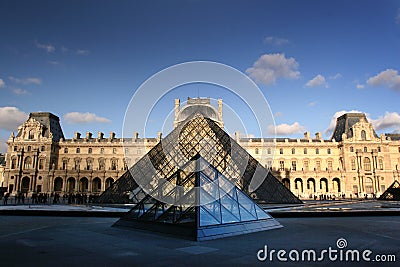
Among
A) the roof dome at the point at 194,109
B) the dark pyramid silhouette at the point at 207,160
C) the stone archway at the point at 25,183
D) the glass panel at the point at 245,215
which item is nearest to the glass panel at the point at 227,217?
the glass panel at the point at 245,215

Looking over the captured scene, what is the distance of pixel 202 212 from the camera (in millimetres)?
6734

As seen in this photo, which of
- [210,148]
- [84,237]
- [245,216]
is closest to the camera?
[84,237]

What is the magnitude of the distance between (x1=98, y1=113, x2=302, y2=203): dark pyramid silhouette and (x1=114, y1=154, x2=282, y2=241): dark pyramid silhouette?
9940 mm

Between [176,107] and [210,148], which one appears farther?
[176,107]

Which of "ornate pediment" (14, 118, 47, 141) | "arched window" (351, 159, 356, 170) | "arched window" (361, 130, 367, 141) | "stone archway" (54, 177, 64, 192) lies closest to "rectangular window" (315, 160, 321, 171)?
"arched window" (351, 159, 356, 170)

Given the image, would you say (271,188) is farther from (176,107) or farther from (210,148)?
(176,107)

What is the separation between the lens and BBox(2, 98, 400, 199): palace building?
4800 centimetres

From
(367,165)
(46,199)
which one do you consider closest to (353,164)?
(367,165)

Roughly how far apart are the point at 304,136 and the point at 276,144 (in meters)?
7.75

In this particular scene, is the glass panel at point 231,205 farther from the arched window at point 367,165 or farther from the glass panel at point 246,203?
the arched window at point 367,165

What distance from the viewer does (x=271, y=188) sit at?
1978 cm

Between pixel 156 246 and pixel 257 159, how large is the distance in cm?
4780

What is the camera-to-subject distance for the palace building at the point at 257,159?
48.0 meters

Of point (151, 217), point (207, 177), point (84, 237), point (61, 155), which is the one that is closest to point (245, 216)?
point (207, 177)
